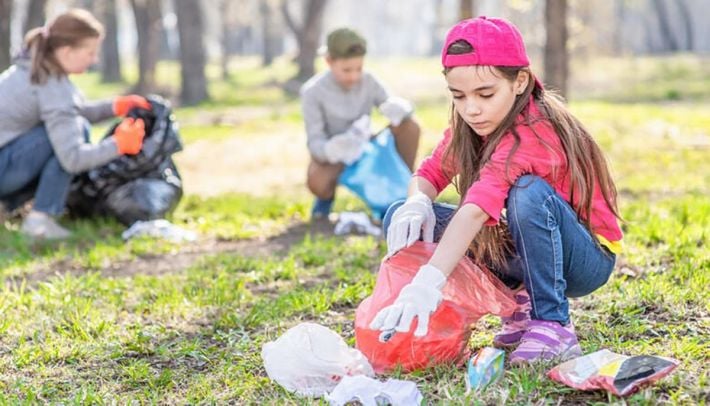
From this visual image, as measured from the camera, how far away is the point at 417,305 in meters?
2.12

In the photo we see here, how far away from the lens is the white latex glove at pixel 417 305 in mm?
2107

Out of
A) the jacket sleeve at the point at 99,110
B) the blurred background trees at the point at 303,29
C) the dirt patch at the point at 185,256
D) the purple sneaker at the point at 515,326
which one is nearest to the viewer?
the purple sneaker at the point at 515,326

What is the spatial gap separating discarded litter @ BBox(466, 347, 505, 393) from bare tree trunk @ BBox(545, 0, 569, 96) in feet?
23.7

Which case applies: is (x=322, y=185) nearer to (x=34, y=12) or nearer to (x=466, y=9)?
(x=466, y=9)

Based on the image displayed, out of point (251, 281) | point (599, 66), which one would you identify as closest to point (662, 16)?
point (599, 66)

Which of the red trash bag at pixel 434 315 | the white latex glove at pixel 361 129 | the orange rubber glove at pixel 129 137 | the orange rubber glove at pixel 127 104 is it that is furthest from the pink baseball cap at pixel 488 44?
the orange rubber glove at pixel 127 104

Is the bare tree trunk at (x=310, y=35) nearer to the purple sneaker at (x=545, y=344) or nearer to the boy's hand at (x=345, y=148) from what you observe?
the boy's hand at (x=345, y=148)

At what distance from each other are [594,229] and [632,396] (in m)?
0.58

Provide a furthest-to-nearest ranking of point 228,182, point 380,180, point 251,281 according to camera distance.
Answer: point 228,182 < point 380,180 < point 251,281

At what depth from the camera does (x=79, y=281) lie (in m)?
3.53

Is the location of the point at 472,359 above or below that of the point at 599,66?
above

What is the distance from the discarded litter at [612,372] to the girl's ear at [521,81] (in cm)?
74

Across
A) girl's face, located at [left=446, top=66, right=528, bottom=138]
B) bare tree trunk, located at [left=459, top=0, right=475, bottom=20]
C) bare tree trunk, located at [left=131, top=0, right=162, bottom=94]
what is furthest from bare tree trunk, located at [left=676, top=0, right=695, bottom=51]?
girl's face, located at [left=446, top=66, right=528, bottom=138]

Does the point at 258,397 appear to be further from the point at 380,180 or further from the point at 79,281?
the point at 380,180
